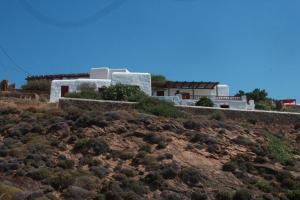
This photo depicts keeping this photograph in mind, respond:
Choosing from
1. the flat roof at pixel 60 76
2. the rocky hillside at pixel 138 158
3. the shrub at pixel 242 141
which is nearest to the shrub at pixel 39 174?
the rocky hillside at pixel 138 158

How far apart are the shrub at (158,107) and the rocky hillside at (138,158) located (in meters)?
0.96

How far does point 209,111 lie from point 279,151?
721 cm

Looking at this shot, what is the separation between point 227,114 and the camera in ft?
119

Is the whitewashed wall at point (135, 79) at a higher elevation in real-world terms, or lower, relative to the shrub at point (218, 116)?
higher

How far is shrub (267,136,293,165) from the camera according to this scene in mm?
29359

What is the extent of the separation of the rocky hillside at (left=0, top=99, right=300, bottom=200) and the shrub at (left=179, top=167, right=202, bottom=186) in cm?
4

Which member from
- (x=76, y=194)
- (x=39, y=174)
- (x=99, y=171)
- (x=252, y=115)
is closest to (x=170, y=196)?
(x=99, y=171)

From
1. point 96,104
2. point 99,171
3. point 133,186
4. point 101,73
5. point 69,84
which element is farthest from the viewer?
point 101,73

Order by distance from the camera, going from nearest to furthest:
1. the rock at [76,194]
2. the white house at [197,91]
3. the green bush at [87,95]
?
1. the rock at [76,194]
2. the green bush at [87,95]
3. the white house at [197,91]

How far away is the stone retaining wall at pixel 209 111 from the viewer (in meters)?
35.5

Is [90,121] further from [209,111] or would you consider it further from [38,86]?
[38,86]

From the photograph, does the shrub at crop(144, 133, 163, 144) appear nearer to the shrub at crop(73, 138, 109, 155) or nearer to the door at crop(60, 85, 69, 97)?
the shrub at crop(73, 138, 109, 155)

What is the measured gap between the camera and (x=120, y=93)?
40.6m

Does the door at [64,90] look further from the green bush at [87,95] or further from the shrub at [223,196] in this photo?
the shrub at [223,196]
